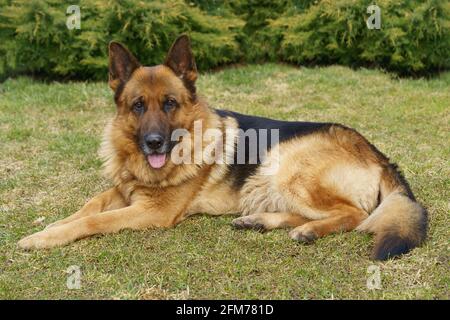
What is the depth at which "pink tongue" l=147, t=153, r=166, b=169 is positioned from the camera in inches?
180

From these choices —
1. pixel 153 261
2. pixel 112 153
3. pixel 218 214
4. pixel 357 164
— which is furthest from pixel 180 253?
pixel 357 164

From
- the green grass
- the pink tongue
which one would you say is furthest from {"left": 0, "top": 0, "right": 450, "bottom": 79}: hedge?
the pink tongue

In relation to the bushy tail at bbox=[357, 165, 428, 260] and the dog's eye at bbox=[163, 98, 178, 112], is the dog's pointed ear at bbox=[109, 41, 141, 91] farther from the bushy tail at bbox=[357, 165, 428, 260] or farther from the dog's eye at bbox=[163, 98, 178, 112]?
the bushy tail at bbox=[357, 165, 428, 260]

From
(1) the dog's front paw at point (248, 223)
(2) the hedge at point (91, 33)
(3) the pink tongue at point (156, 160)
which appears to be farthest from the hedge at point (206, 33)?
(1) the dog's front paw at point (248, 223)

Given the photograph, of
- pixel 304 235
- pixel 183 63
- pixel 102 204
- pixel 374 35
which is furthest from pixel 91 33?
pixel 304 235

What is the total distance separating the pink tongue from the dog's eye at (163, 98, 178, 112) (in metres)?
0.39

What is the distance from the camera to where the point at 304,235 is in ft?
14.0

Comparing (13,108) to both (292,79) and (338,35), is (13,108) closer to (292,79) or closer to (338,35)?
(292,79)

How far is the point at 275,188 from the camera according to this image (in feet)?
15.4

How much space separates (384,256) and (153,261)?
1.66 meters

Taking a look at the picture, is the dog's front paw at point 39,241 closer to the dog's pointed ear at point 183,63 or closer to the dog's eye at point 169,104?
the dog's eye at point 169,104

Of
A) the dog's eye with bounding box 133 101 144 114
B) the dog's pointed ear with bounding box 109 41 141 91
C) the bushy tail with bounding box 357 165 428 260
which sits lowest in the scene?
the bushy tail with bounding box 357 165 428 260

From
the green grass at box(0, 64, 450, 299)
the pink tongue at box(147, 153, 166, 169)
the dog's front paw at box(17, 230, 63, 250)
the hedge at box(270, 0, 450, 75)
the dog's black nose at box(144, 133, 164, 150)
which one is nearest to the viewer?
the green grass at box(0, 64, 450, 299)

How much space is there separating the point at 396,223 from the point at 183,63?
2199 mm
